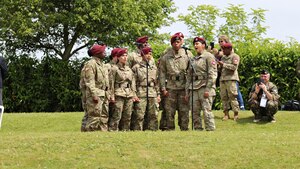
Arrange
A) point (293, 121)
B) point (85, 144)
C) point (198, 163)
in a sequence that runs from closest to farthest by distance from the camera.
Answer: point (198, 163), point (85, 144), point (293, 121)

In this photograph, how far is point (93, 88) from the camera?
17.2 meters

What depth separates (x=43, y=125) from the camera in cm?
2212

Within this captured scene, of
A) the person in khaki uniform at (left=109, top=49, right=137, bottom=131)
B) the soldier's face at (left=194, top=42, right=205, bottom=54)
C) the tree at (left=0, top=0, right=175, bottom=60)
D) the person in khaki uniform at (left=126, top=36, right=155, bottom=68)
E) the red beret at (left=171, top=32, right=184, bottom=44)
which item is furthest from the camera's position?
the tree at (left=0, top=0, right=175, bottom=60)

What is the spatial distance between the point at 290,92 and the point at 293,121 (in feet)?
19.4

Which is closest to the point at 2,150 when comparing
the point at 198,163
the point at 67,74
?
the point at 198,163

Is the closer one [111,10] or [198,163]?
[198,163]

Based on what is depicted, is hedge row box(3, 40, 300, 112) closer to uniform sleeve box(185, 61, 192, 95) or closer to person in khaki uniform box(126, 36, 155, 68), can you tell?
person in khaki uniform box(126, 36, 155, 68)

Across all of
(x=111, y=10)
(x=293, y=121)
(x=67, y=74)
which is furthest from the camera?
(x=111, y=10)

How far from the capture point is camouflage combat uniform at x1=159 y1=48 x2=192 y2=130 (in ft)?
60.0

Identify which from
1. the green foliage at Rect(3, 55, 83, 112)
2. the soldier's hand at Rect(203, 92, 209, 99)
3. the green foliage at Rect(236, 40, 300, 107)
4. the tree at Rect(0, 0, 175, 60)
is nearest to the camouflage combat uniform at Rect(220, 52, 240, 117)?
the soldier's hand at Rect(203, 92, 209, 99)

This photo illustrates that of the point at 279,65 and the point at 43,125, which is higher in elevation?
the point at 279,65

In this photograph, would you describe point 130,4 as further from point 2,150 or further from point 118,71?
point 2,150

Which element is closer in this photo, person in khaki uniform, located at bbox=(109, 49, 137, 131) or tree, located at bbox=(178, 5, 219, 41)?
person in khaki uniform, located at bbox=(109, 49, 137, 131)

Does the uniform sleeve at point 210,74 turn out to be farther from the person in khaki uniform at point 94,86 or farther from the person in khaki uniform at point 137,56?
the person in khaki uniform at point 94,86
